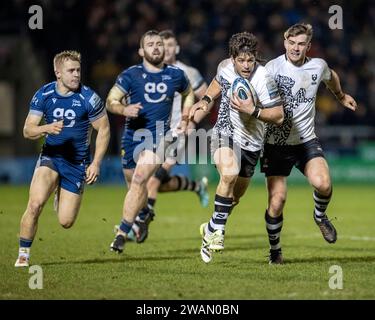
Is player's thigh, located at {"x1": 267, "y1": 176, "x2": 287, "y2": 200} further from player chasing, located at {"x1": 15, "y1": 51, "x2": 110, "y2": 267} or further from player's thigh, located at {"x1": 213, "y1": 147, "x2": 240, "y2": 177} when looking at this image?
player chasing, located at {"x1": 15, "y1": 51, "x2": 110, "y2": 267}

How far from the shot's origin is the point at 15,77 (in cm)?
2455

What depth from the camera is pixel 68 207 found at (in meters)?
9.70

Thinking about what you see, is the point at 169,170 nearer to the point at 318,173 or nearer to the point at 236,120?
the point at 236,120

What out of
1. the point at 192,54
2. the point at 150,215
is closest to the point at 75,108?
the point at 150,215

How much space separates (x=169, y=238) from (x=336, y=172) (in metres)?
11.6

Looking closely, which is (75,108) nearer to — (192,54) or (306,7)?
(192,54)

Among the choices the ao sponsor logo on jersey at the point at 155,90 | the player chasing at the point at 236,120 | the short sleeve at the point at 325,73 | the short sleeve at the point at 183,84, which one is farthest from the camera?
the short sleeve at the point at 183,84

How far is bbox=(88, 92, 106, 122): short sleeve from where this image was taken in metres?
9.53

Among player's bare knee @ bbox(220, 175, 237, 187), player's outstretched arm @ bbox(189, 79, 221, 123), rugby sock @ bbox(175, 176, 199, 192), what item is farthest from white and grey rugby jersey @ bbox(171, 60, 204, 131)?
player's bare knee @ bbox(220, 175, 237, 187)

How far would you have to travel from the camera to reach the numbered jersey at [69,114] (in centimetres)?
944

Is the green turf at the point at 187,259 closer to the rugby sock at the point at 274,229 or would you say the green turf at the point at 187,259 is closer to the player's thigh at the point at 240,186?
the rugby sock at the point at 274,229

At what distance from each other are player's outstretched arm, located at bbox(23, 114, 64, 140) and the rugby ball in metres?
1.74

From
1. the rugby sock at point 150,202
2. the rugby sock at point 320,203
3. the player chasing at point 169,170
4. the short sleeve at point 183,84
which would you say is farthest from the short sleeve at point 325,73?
the rugby sock at point 150,202

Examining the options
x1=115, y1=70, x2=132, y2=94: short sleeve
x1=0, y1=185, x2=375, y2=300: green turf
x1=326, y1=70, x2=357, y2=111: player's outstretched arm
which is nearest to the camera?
x1=0, y1=185, x2=375, y2=300: green turf
